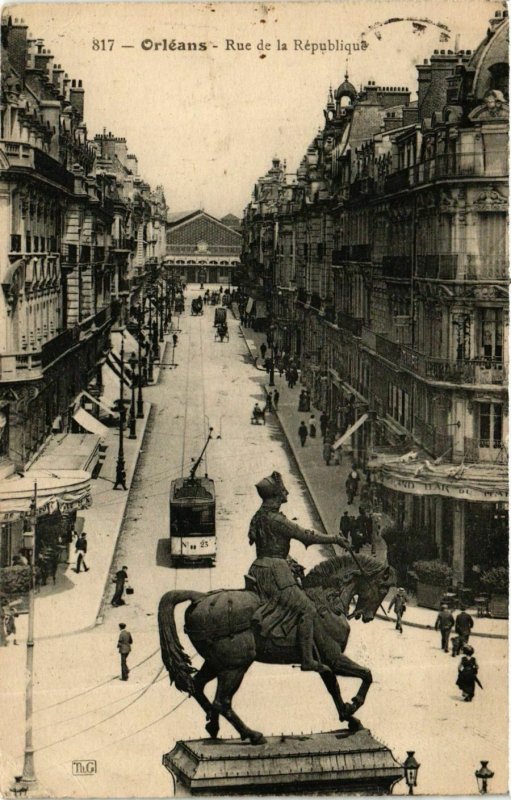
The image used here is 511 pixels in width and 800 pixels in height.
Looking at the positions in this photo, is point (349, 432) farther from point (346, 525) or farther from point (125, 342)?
point (125, 342)

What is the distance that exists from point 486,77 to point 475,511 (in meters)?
9.54

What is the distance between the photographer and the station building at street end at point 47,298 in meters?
29.8

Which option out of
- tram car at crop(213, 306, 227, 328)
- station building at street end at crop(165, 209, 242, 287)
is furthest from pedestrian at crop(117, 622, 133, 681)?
station building at street end at crop(165, 209, 242, 287)

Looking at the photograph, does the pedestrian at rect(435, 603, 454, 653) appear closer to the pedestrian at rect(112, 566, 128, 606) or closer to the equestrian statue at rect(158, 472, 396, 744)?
the pedestrian at rect(112, 566, 128, 606)

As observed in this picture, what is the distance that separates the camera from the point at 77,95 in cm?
3145

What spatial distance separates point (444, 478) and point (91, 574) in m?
8.50

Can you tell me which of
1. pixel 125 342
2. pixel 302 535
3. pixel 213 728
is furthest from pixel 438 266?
pixel 125 342

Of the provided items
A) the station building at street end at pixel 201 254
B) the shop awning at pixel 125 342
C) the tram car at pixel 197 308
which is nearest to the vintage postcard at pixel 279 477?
the shop awning at pixel 125 342

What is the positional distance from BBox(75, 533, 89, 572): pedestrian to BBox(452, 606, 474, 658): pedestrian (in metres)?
8.93

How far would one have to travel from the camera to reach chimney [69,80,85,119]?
1148 inches

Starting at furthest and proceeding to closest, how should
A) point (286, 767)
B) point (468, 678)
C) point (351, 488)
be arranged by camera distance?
point (351, 488), point (468, 678), point (286, 767)

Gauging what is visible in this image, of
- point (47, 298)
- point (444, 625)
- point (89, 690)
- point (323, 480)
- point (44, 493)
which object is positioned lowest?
point (89, 690)

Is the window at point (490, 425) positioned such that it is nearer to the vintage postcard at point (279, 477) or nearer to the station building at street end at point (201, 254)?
the vintage postcard at point (279, 477)

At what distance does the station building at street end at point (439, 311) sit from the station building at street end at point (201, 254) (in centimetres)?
5706
